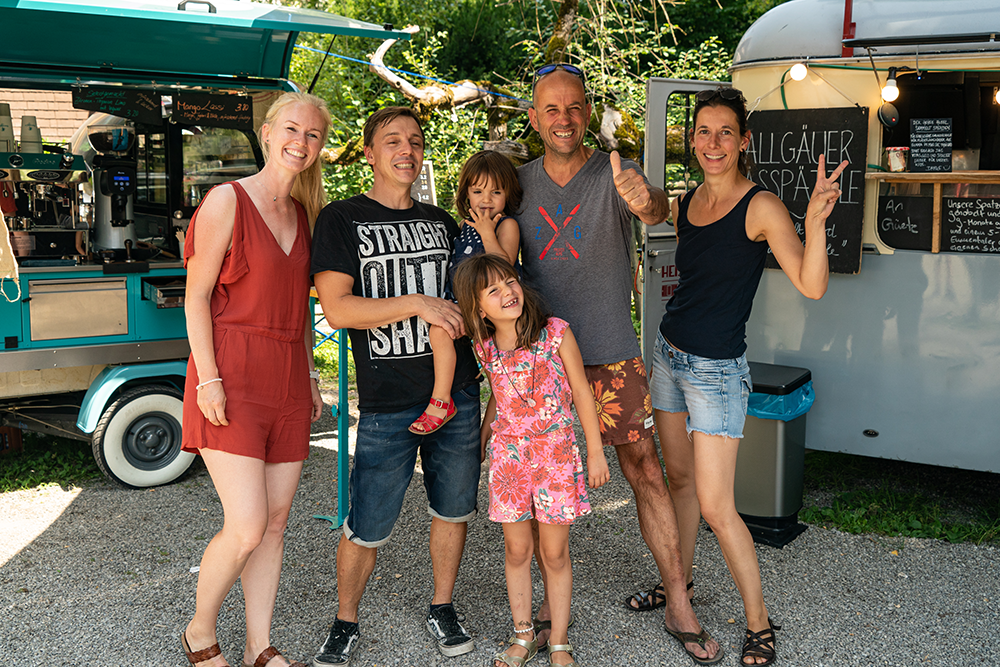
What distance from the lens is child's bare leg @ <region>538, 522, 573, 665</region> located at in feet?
9.77

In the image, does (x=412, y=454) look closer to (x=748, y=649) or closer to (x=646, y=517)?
(x=646, y=517)

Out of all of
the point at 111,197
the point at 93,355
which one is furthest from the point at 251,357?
the point at 111,197

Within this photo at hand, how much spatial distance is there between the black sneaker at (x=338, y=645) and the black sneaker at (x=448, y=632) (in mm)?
307

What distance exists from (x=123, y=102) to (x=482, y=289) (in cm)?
331

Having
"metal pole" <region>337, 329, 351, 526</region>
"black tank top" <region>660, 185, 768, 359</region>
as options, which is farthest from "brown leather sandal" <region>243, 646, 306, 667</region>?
"black tank top" <region>660, 185, 768, 359</region>

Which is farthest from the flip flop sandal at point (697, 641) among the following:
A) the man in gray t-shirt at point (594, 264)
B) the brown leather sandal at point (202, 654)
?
the brown leather sandal at point (202, 654)

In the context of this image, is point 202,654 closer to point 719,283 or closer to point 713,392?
point 713,392

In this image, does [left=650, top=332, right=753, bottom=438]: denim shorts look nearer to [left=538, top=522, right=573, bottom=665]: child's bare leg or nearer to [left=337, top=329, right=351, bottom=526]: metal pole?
[left=538, top=522, right=573, bottom=665]: child's bare leg

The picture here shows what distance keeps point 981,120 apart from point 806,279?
2.19 metres

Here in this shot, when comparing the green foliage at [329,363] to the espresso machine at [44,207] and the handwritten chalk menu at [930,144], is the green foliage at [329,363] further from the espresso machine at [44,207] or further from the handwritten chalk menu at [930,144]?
the handwritten chalk menu at [930,144]

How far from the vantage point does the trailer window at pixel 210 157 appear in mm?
5602

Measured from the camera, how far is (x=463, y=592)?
147 inches

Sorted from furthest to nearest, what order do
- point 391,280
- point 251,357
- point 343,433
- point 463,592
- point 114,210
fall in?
point 114,210 → point 343,433 → point 463,592 → point 391,280 → point 251,357

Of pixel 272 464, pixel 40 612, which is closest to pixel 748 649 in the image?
pixel 272 464
